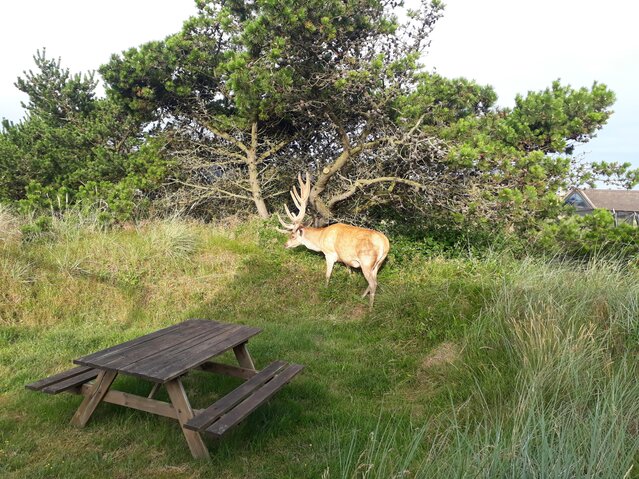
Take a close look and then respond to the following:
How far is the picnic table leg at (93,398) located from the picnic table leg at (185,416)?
560mm

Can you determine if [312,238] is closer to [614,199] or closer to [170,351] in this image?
[170,351]

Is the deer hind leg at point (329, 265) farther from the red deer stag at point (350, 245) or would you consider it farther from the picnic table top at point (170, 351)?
the picnic table top at point (170, 351)

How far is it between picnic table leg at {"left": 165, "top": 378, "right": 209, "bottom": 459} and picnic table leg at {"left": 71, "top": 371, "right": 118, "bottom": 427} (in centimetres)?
56

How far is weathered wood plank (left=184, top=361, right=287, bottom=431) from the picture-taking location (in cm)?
263

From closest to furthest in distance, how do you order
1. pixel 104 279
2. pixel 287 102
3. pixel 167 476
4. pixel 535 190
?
1. pixel 167 476
2. pixel 535 190
3. pixel 104 279
4. pixel 287 102

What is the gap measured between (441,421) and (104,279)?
18.4 feet

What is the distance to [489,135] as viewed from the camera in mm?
7199

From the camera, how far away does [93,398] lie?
10.4 feet

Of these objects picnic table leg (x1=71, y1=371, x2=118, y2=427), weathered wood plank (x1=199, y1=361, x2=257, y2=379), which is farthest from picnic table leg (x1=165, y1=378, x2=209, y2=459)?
weathered wood plank (x1=199, y1=361, x2=257, y2=379)

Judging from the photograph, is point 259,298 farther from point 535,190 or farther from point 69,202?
point 69,202

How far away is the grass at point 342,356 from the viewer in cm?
250

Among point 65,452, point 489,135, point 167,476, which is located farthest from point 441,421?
point 489,135

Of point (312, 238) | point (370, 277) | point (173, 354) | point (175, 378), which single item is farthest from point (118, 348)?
point (312, 238)

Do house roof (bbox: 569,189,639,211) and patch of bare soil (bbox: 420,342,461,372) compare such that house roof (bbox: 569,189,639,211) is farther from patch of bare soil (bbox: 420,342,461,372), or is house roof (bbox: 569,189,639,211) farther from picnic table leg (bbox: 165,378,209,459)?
picnic table leg (bbox: 165,378,209,459)
